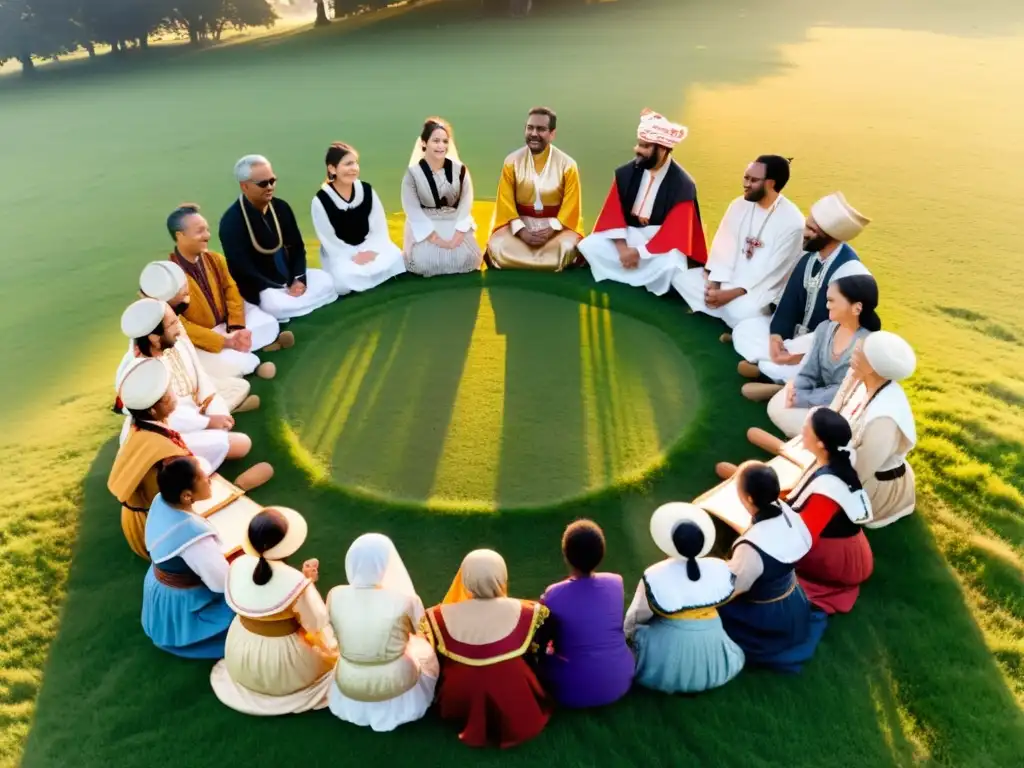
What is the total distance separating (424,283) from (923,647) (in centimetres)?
520

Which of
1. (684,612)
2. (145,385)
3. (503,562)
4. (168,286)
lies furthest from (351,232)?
(684,612)

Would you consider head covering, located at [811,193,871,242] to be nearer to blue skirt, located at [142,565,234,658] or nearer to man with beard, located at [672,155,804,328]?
man with beard, located at [672,155,804,328]

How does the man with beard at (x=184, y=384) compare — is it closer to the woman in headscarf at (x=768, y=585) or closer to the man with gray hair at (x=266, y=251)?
the man with gray hair at (x=266, y=251)

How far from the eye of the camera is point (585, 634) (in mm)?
3250

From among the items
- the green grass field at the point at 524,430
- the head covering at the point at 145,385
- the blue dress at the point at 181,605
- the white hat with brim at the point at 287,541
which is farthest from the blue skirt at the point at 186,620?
the head covering at the point at 145,385

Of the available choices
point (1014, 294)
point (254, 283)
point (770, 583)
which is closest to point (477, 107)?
point (254, 283)

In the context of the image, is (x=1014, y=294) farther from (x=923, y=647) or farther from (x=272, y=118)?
(x=272, y=118)

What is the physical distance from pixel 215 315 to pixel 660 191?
428 cm

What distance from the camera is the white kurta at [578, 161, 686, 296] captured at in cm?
695

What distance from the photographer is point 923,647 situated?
3689 millimetres

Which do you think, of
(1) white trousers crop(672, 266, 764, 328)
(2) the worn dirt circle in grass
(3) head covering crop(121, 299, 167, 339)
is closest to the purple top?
(2) the worn dirt circle in grass

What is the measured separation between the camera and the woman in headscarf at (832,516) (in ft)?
12.0

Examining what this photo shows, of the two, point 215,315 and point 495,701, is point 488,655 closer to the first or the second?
point 495,701

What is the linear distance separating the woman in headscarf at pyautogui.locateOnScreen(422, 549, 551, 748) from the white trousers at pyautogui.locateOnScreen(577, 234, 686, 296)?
4419mm
